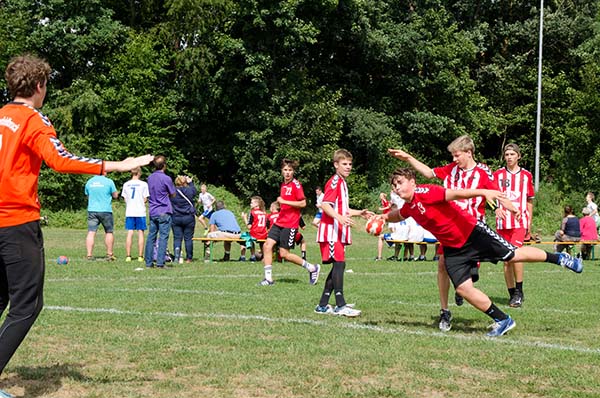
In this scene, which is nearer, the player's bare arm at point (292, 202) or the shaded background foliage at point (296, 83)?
the player's bare arm at point (292, 202)

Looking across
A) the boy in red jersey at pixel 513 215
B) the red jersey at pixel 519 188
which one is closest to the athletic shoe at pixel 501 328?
the boy in red jersey at pixel 513 215

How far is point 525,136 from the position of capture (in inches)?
2082

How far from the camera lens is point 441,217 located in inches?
333

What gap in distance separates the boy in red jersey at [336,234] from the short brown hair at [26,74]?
15.7ft

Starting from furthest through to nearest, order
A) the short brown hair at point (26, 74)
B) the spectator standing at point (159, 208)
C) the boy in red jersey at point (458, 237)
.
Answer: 1. the spectator standing at point (159, 208)
2. the boy in red jersey at point (458, 237)
3. the short brown hair at point (26, 74)

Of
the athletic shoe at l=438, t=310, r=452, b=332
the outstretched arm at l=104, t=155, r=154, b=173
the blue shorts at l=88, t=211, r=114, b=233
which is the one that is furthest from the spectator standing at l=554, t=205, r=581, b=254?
the outstretched arm at l=104, t=155, r=154, b=173

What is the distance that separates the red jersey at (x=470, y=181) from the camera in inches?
391

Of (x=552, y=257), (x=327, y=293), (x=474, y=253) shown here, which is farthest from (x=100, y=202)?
(x=552, y=257)

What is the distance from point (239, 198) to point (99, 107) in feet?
27.7

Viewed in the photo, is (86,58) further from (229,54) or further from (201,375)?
(201,375)

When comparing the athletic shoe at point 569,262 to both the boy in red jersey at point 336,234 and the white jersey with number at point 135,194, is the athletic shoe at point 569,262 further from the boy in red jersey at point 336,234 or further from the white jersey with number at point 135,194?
the white jersey with number at point 135,194

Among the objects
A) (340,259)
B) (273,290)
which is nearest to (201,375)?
(340,259)

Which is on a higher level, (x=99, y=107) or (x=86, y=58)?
(x=86, y=58)

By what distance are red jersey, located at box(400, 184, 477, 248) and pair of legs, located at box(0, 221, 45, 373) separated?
4.04 m
